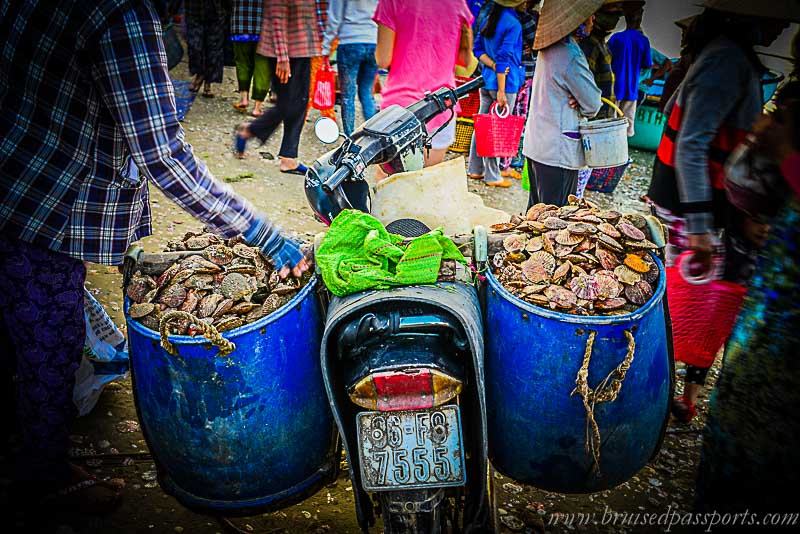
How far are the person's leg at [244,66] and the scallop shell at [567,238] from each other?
5359mm

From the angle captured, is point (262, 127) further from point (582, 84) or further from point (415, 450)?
point (415, 450)

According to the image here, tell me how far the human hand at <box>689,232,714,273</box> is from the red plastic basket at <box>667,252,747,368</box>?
1.3 inches

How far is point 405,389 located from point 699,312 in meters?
1.62

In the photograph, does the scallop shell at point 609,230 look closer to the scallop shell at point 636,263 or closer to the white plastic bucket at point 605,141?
the scallop shell at point 636,263

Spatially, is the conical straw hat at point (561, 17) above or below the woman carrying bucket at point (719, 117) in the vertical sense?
above

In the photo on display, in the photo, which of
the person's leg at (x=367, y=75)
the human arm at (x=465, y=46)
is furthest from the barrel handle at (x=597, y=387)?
the person's leg at (x=367, y=75)

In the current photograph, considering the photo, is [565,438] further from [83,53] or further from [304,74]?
[304,74]

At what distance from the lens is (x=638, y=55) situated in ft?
18.4

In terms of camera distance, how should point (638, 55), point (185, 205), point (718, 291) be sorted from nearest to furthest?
point (185, 205) → point (718, 291) → point (638, 55)

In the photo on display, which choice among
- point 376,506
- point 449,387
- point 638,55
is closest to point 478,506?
point 376,506

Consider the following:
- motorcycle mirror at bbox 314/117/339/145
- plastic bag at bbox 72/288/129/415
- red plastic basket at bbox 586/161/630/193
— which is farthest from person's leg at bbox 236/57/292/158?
Answer: red plastic basket at bbox 586/161/630/193

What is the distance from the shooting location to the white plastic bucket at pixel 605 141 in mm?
3482

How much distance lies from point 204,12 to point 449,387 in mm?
7196

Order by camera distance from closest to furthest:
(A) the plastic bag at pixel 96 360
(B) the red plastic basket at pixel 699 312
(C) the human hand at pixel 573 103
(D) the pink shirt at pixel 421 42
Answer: (B) the red plastic basket at pixel 699 312 < (A) the plastic bag at pixel 96 360 < (C) the human hand at pixel 573 103 < (D) the pink shirt at pixel 421 42
